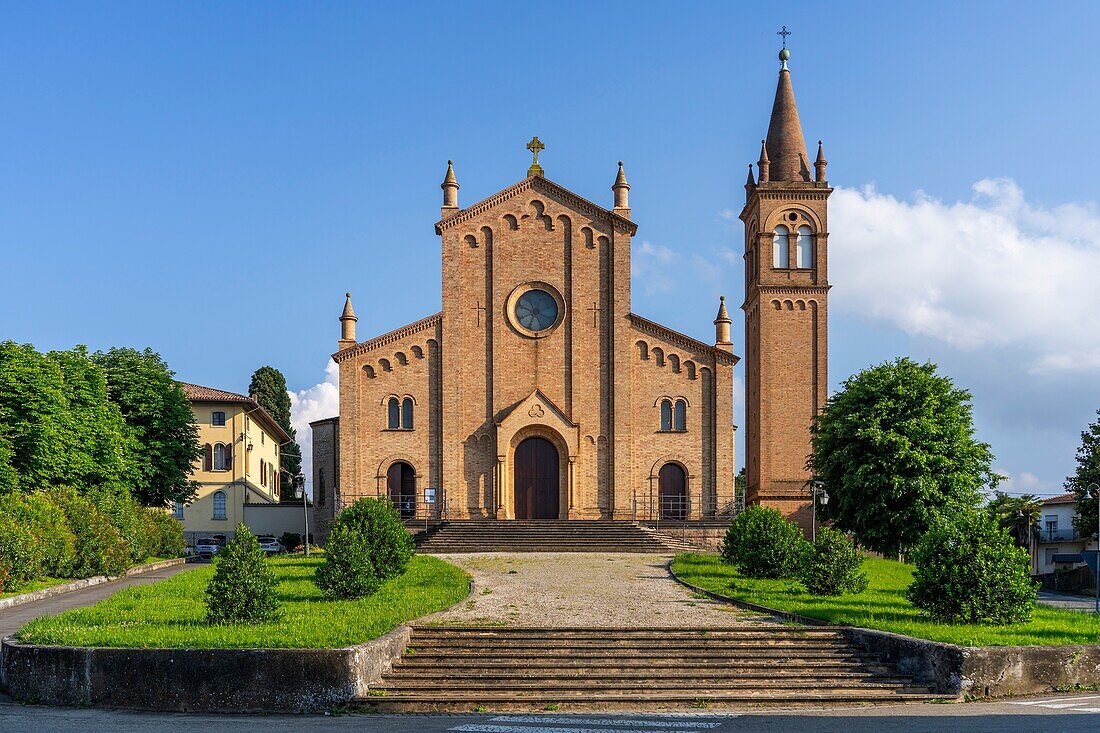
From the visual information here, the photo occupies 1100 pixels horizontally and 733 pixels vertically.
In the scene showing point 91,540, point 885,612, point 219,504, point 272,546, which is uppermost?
point 91,540

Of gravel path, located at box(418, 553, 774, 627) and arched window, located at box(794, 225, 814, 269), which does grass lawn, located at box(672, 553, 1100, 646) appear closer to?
gravel path, located at box(418, 553, 774, 627)

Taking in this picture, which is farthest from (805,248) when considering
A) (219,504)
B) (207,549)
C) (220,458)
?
(219,504)

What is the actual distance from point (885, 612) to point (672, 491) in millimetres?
25674

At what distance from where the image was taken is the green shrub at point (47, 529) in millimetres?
31531

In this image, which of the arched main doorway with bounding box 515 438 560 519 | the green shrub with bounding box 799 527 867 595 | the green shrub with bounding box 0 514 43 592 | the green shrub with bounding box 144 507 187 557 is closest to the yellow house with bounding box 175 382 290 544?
the green shrub with bounding box 144 507 187 557

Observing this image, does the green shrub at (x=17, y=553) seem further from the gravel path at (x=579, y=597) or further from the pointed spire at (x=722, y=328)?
the pointed spire at (x=722, y=328)

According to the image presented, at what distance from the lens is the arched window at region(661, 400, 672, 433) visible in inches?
1917

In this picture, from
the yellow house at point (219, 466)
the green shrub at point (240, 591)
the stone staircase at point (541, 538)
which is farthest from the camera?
the yellow house at point (219, 466)

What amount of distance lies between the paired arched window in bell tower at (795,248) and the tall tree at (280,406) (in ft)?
146

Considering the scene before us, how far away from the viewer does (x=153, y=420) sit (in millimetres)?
51812

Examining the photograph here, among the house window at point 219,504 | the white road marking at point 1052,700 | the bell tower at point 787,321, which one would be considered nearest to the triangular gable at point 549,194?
the bell tower at point 787,321

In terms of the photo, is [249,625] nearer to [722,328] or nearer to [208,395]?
[722,328]

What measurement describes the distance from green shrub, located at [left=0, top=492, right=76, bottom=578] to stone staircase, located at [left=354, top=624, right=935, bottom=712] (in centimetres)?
1653

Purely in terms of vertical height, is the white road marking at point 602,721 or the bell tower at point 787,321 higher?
the bell tower at point 787,321
